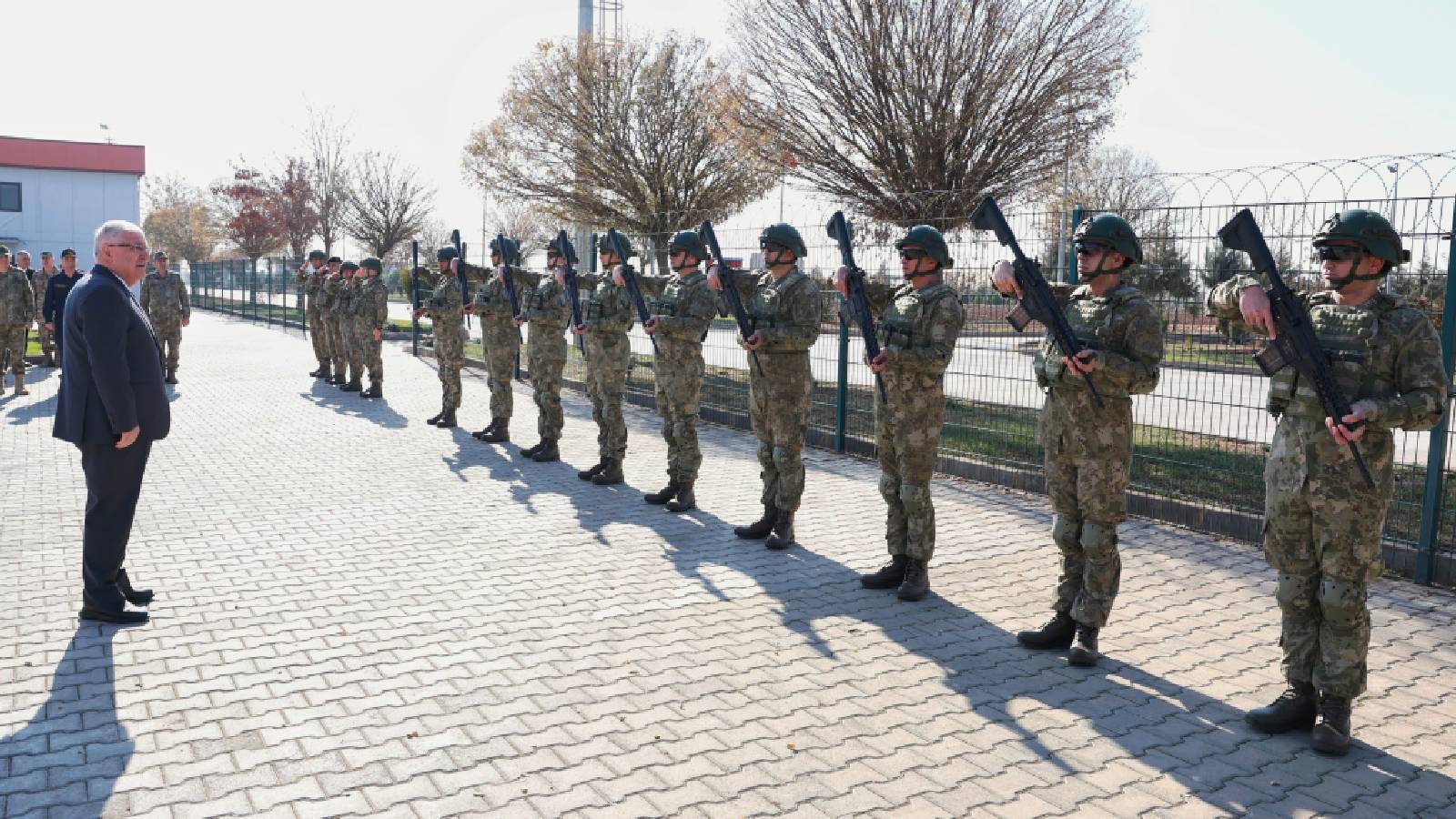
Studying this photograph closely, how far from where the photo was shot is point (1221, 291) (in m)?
4.64

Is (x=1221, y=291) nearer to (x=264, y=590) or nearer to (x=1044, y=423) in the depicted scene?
(x=1044, y=423)

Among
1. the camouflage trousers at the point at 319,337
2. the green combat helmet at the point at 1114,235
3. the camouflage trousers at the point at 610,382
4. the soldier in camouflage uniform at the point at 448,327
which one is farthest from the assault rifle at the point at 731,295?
the camouflage trousers at the point at 319,337

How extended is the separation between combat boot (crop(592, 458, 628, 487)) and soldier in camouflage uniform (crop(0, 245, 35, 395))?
974cm

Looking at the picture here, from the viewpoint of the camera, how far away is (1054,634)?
5281 mm

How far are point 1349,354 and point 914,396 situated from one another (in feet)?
7.74

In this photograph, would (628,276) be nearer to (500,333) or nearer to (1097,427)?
(500,333)

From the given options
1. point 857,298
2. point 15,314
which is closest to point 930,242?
point 857,298

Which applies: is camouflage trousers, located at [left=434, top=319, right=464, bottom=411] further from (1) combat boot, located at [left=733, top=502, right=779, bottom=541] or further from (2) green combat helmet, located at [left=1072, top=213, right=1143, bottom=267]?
(2) green combat helmet, located at [left=1072, top=213, right=1143, bottom=267]

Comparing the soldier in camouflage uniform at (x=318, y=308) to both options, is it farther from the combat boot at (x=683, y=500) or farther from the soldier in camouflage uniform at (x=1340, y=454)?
the soldier in camouflage uniform at (x=1340, y=454)

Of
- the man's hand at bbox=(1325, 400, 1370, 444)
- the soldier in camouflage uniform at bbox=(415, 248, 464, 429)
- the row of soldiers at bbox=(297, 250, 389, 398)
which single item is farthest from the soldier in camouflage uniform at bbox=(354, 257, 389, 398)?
the man's hand at bbox=(1325, 400, 1370, 444)

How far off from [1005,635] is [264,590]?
13.6ft

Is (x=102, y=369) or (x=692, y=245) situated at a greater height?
(x=692, y=245)

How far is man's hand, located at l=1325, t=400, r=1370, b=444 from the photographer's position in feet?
12.8

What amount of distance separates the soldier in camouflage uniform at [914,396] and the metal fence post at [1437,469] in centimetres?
296
